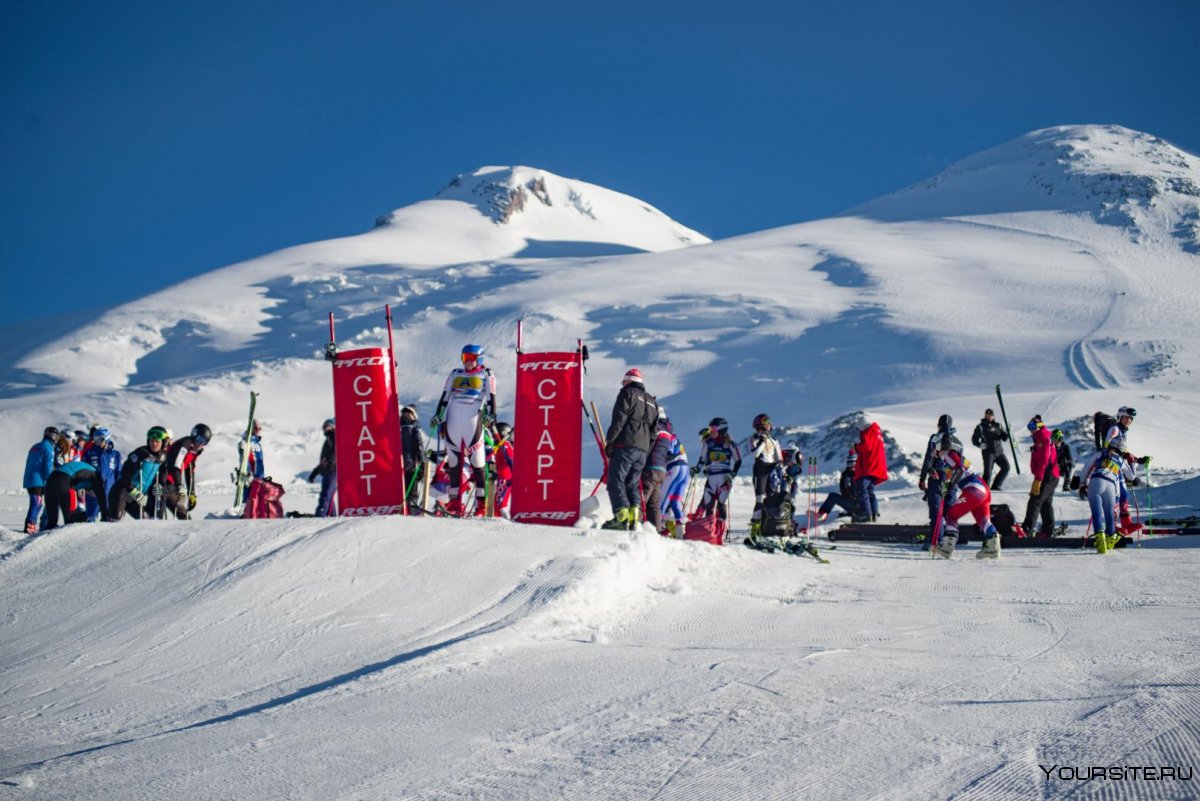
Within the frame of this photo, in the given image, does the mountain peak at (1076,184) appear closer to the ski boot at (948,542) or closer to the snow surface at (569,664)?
the ski boot at (948,542)

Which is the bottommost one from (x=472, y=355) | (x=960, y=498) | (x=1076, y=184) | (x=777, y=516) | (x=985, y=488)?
(x=777, y=516)

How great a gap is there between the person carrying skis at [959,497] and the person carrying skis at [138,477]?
29.8 ft

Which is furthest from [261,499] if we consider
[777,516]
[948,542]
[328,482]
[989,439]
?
[989,439]

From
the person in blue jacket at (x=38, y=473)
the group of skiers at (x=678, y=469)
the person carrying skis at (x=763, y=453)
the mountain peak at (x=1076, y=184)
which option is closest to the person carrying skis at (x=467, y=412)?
the group of skiers at (x=678, y=469)

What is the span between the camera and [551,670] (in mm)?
5793

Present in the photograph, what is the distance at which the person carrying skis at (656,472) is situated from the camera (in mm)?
11633

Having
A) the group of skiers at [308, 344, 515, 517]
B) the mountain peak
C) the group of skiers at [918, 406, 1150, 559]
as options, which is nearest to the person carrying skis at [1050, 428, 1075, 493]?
the group of skiers at [918, 406, 1150, 559]

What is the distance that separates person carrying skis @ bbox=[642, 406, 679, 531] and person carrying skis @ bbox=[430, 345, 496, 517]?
1.80 m

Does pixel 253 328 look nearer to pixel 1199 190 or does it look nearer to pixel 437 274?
pixel 437 274

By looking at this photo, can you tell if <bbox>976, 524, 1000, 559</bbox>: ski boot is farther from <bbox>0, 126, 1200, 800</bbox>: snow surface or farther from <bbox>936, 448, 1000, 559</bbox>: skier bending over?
<bbox>0, 126, 1200, 800</bbox>: snow surface

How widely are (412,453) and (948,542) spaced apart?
21.3 ft

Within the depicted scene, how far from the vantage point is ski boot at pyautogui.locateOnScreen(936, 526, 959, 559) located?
12180mm

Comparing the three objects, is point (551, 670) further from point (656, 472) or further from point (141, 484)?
point (141, 484)

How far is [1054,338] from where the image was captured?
185ft
